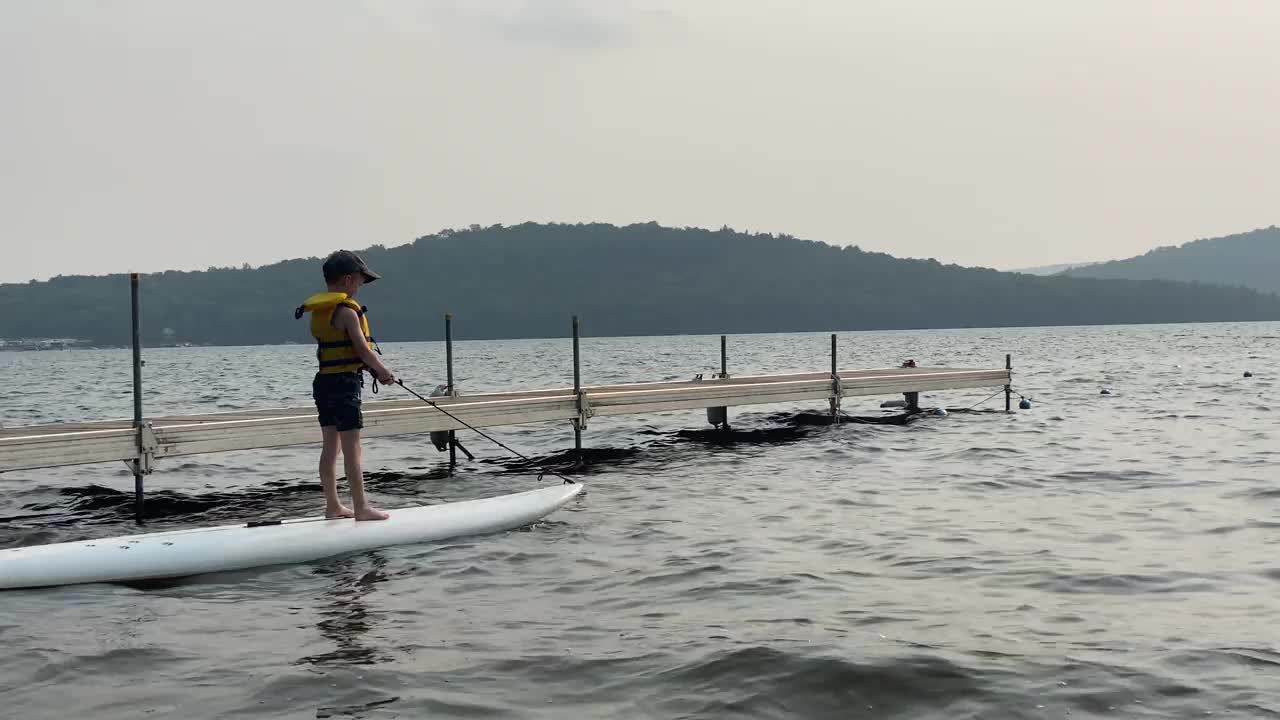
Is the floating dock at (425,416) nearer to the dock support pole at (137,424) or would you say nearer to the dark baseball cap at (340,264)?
the dock support pole at (137,424)

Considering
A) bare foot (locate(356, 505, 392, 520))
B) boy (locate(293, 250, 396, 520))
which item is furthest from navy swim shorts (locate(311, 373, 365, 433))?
bare foot (locate(356, 505, 392, 520))

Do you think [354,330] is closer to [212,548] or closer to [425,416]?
[212,548]

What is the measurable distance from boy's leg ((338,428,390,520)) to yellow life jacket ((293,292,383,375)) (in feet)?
1.83

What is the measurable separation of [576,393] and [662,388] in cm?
258

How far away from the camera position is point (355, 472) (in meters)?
9.58

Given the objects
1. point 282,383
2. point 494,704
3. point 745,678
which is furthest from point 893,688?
point 282,383

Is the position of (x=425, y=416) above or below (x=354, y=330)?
below

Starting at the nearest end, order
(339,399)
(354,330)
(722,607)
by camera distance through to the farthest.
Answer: (722,607) → (354,330) → (339,399)

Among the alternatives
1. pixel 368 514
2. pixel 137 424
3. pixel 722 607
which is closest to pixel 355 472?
pixel 368 514

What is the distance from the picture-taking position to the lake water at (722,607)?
5863mm

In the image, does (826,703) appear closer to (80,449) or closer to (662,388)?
(80,449)

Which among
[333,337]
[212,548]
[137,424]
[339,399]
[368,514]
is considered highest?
[333,337]

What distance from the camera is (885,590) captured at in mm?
8148

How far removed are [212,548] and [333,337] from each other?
6.62ft
